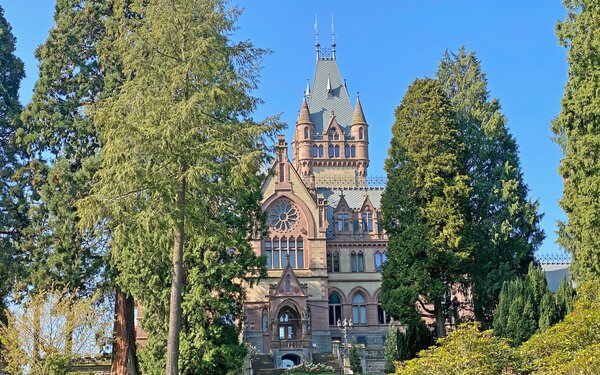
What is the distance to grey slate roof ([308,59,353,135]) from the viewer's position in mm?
62850

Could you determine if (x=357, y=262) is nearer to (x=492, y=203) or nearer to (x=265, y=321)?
(x=265, y=321)

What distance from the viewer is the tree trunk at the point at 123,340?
1019 inches

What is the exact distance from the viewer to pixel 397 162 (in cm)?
3186

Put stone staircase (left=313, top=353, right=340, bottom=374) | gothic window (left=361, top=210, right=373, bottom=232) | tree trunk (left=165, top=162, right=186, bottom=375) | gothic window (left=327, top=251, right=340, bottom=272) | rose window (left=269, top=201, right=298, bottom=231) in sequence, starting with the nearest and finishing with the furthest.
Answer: tree trunk (left=165, top=162, right=186, bottom=375)
stone staircase (left=313, top=353, right=340, bottom=374)
rose window (left=269, top=201, right=298, bottom=231)
gothic window (left=327, top=251, right=340, bottom=272)
gothic window (left=361, top=210, right=373, bottom=232)

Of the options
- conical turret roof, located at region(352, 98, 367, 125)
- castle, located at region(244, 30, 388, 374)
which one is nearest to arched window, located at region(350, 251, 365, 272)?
castle, located at region(244, 30, 388, 374)

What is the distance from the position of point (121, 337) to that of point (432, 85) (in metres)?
17.6

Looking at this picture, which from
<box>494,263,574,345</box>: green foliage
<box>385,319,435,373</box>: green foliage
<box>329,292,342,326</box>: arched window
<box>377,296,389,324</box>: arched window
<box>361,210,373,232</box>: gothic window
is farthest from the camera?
<box>361,210,373,232</box>: gothic window

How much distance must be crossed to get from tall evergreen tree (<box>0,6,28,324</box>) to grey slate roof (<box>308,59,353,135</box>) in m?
34.9

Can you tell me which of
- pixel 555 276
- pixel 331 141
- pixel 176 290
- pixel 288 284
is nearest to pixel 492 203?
pixel 555 276

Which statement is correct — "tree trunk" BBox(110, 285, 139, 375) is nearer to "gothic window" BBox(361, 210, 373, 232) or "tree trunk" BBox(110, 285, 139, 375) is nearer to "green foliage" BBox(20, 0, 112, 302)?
"green foliage" BBox(20, 0, 112, 302)

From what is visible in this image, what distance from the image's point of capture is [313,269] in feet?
151

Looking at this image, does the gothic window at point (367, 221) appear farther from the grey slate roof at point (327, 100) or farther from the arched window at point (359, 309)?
the grey slate roof at point (327, 100)

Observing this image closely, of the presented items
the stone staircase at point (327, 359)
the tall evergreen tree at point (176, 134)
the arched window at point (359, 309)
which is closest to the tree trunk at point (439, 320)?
the stone staircase at point (327, 359)

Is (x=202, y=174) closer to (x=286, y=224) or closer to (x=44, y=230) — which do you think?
(x=44, y=230)
